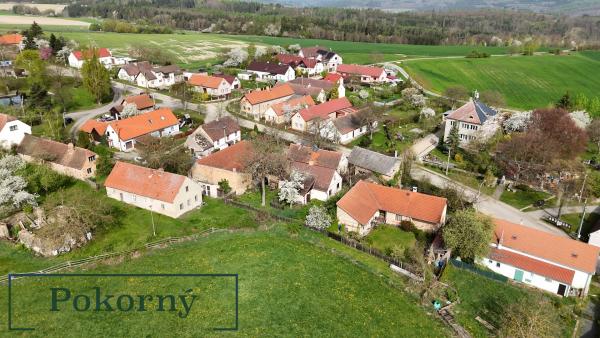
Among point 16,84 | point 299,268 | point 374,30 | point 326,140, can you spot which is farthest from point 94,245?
point 374,30

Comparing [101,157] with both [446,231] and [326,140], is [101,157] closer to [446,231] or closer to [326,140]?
[326,140]

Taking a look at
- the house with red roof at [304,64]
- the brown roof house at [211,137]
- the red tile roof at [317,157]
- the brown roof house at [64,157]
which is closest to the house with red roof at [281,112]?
the brown roof house at [211,137]

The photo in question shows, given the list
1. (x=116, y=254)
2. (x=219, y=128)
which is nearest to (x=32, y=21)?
(x=219, y=128)

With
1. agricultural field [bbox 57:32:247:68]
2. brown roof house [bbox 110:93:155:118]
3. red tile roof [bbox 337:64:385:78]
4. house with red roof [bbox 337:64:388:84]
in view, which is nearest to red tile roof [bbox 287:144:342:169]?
brown roof house [bbox 110:93:155:118]

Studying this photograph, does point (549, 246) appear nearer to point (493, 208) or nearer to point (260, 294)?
point (493, 208)

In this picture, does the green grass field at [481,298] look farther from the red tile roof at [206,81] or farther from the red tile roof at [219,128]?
the red tile roof at [206,81]

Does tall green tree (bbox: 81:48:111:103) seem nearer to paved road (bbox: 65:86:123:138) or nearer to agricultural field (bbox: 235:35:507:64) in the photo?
paved road (bbox: 65:86:123:138)
